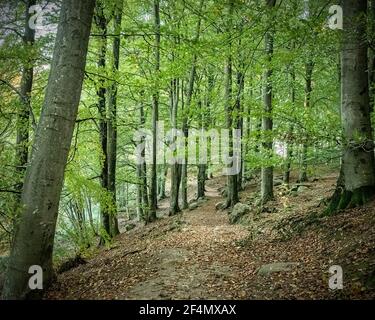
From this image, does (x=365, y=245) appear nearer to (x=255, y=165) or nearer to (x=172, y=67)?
(x=255, y=165)

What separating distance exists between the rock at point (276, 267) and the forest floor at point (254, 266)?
0.02m

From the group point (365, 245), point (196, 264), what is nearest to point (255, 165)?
point (196, 264)

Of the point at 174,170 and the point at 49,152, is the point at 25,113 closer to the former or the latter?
the point at 49,152

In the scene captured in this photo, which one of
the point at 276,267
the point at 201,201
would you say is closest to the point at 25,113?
the point at 276,267

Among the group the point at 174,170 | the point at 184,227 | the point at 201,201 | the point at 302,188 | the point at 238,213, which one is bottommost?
the point at 184,227

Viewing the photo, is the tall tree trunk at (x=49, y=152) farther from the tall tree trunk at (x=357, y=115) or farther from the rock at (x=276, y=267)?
the tall tree trunk at (x=357, y=115)

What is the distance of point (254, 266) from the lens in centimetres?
675

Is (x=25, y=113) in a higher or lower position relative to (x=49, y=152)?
higher

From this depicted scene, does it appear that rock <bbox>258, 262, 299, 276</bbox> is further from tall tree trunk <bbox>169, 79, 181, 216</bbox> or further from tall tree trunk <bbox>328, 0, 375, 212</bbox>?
tall tree trunk <bbox>169, 79, 181, 216</bbox>

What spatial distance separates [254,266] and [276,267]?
649 mm

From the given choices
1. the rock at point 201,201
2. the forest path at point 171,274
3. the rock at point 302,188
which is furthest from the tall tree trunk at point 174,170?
the forest path at point 171,274

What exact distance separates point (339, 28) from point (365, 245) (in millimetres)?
4044

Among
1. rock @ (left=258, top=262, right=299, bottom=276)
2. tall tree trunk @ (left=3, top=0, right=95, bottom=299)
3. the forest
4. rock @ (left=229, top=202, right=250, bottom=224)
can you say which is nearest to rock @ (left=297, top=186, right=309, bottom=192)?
the forest

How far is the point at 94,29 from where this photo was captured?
9.31 m
